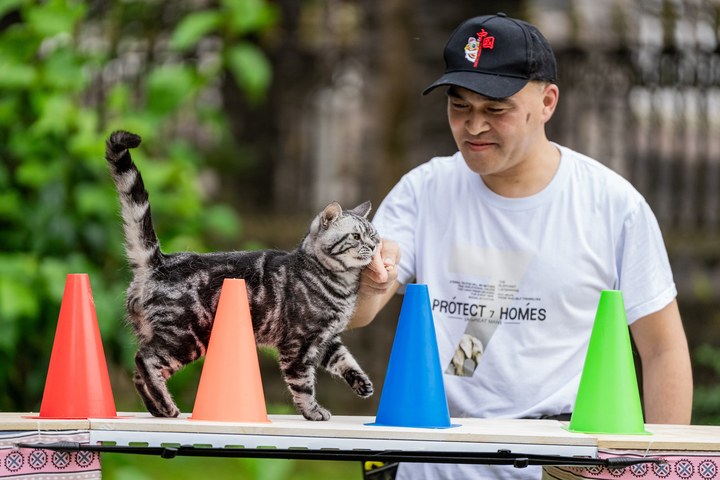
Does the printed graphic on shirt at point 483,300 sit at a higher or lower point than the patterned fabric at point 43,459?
higher

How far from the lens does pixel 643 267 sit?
318 cm

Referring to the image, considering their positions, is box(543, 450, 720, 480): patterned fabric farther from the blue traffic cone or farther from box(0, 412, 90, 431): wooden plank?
box(0, 412, 90, 431): wooden plank

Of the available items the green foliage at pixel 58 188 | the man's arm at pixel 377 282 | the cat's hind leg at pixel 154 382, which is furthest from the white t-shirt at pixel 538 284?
the green foliage at pixel 58 188

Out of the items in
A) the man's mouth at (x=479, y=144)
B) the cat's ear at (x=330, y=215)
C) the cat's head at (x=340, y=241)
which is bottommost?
the cat's head at (x=340, y=241)

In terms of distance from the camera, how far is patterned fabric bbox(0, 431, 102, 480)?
2.45 metres

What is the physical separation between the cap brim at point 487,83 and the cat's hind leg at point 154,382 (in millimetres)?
1131

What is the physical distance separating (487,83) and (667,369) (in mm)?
1051

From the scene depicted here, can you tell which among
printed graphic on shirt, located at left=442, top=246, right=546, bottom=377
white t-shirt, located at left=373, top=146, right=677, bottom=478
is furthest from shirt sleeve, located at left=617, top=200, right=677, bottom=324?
printed graphic on shirt, located at left=442, top=246, right=546, bottom=377

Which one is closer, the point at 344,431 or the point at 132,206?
the point at 344,431

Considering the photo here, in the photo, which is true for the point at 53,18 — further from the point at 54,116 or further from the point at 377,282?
the point at 377,282

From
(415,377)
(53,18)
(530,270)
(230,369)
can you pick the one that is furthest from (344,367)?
(53,18)

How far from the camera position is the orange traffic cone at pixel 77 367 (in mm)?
2648

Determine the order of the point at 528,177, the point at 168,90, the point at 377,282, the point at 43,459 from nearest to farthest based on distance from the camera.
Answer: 1. the point at 43,459
2. the point at 377,282
3. the point at 528,177
4. the point at 168,90

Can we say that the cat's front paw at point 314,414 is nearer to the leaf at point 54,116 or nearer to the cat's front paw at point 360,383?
the cat's front paw at point 360,383
